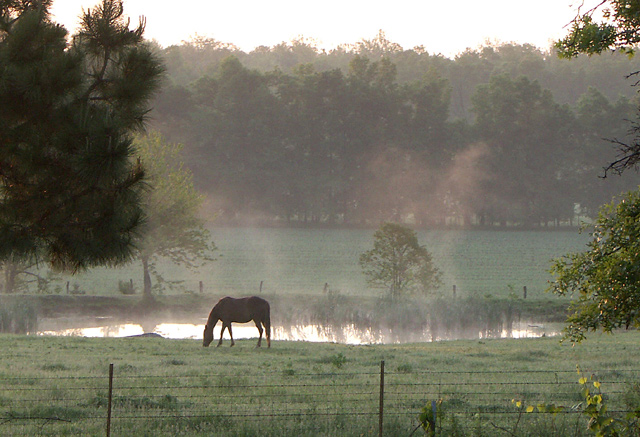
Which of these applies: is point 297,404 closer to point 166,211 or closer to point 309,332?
point 309,332

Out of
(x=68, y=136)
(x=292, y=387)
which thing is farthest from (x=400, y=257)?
(x=68, y=136)

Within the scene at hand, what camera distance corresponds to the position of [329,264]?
200 ft

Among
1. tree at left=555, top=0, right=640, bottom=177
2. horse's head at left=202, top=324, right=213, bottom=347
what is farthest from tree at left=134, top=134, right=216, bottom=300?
tree at left=555, top=0, right=640, bottom=177

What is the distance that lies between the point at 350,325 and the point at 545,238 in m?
48.8

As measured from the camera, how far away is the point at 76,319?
34312 millimetres

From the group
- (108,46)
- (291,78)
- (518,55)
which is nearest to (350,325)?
(108,46)

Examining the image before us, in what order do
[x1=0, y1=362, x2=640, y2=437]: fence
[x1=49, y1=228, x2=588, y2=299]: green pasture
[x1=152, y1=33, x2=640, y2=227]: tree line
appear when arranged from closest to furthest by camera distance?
[x1=0, y1=362, x2=640, y2=437]: fence → [x1=49, y1=228, x2=588, y2=299]: green pasture → [x1=152, y1=33, x2=640, y2=227]: tree line

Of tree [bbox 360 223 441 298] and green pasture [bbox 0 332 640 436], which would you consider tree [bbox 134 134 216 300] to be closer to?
tree [bbox 360 223 441 298]

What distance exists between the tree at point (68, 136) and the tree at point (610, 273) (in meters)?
6.24

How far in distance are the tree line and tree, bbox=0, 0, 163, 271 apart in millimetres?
70808

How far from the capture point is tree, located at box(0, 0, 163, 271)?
10.9m

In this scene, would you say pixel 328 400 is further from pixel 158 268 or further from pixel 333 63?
pixel 333 63

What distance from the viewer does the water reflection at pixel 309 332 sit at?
30.1m

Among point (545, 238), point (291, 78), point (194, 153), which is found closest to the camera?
point (545, 238)
